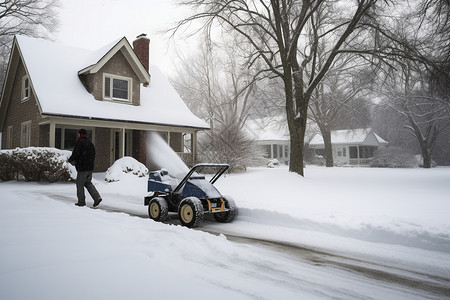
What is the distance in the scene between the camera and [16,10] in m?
30.1

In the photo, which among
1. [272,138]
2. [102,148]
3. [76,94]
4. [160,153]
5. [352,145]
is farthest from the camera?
[352,145]

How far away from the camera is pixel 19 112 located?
64.9 ft

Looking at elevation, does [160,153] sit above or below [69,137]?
below

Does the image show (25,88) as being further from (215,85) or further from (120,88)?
(215,85)

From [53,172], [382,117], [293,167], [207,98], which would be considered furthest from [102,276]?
[382,117]

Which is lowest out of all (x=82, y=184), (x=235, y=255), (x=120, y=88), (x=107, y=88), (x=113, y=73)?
(x=235, y=255)

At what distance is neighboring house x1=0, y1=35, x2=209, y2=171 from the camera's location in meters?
17.0

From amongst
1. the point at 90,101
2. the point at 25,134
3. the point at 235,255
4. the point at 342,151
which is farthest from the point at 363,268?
the point at 342,151

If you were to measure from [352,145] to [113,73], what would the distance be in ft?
114

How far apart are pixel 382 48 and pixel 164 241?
538 inches

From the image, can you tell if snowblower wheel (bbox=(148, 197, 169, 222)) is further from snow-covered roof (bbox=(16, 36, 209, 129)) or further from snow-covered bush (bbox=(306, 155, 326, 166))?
snow-covered bush (bbox=(306, 155, 326, 166))

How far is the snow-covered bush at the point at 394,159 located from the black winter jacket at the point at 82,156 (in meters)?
35.0

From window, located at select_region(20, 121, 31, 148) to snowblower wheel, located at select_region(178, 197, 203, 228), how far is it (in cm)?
1590

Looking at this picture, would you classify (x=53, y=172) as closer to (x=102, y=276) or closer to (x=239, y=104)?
(x=102, y=276)
